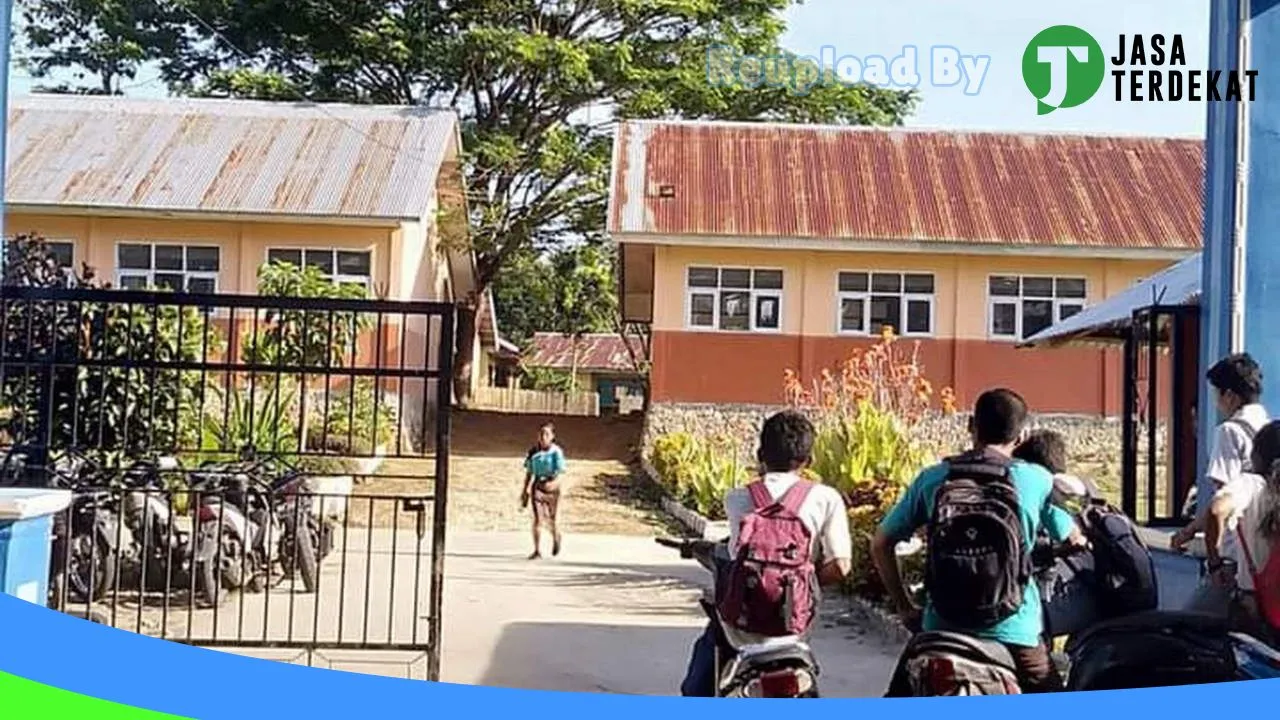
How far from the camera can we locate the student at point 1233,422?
3.67 m

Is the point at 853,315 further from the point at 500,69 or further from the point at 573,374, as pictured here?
the point at 500,69

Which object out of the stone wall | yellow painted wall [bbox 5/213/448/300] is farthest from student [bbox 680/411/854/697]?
the stone wall

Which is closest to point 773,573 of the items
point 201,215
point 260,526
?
point 201,215

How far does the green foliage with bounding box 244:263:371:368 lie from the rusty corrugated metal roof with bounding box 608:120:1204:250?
156 centimetres

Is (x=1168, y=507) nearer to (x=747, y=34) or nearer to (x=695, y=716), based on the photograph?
(x=747, y=34)

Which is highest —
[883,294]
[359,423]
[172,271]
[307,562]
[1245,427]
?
[883,294]

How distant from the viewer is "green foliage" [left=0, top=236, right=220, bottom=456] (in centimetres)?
425

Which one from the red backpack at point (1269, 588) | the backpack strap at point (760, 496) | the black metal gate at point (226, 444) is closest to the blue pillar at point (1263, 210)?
the red backpack at point (1269, 588)

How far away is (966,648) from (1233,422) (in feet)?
4.50

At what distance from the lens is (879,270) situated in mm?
8367

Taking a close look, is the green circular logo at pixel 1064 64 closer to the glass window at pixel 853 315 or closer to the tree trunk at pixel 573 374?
the glass window at pixel 853 315

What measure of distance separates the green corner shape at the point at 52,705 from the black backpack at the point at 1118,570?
1.97 metres

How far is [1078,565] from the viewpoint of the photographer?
3.16m

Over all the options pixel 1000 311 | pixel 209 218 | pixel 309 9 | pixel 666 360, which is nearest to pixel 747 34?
pixel 309 9
